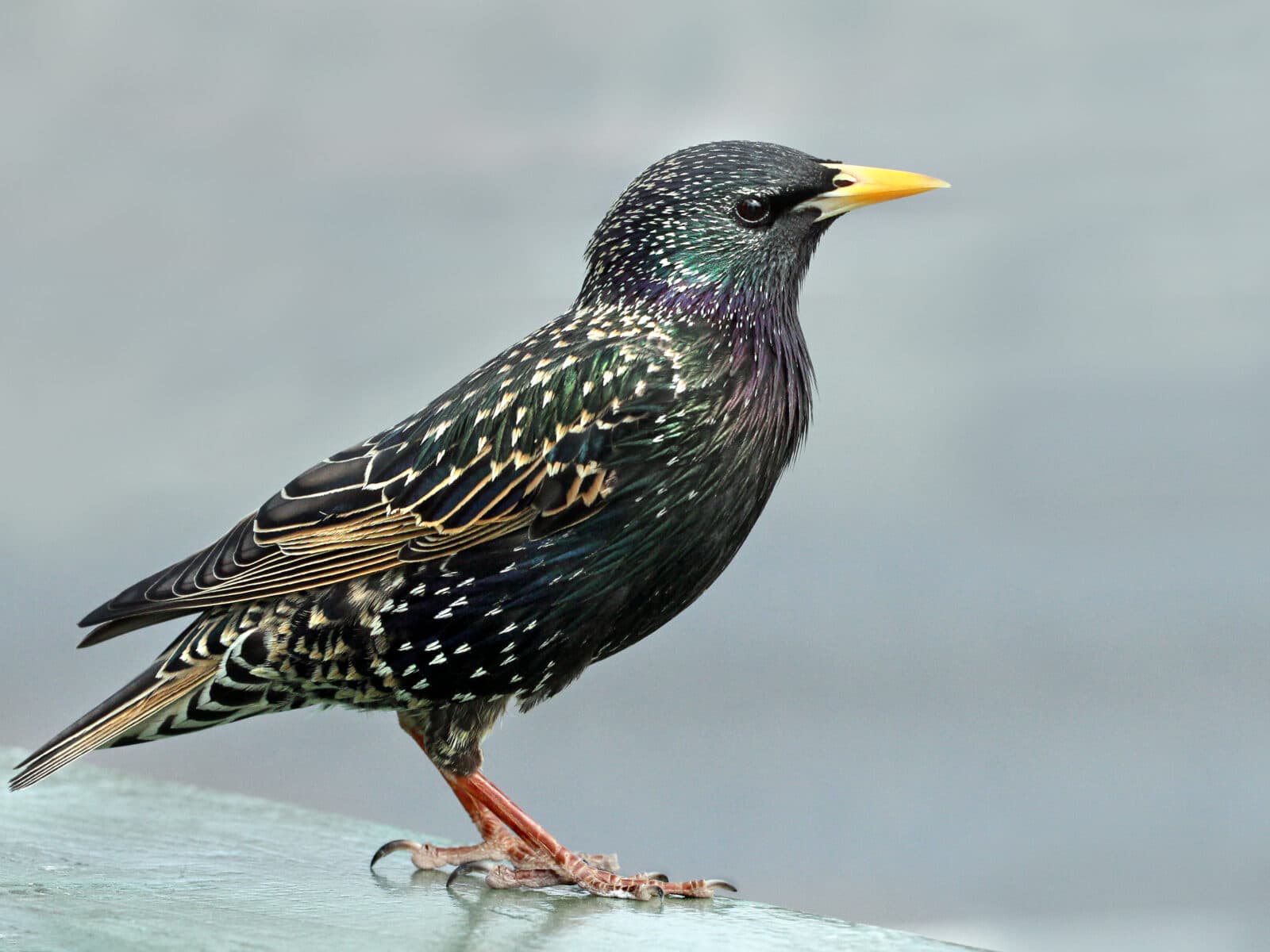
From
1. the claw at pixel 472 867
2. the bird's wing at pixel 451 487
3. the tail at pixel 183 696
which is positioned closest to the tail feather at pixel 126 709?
the tail at pixel 183 696

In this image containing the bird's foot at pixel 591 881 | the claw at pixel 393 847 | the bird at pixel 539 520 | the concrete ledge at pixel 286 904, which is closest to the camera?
the concrete ledge at pixel 286 904

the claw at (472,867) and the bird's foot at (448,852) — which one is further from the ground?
the bird's foot at (448,852)

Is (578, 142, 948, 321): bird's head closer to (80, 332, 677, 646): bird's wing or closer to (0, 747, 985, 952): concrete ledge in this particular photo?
(80, 332, 677, 646): bird's wing

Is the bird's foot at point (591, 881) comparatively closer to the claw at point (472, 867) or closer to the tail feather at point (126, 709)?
the claw at point (472, 867)

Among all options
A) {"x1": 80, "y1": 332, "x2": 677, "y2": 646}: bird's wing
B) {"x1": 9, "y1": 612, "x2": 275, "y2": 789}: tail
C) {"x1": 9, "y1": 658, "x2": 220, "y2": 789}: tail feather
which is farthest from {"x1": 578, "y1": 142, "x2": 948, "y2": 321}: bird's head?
{"x1": 9, "y1": 658, "x2": 220, "y2": 789}: tail feather

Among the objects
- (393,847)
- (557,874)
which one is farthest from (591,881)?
(393,847)
